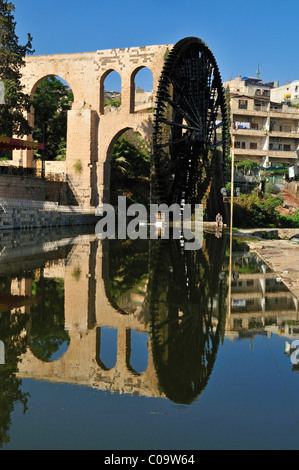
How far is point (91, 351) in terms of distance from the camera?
12.7 feet

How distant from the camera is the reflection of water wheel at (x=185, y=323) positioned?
323cm

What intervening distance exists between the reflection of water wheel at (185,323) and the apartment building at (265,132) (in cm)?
2998

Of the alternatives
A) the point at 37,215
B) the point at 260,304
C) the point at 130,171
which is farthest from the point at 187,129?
the point at 260,304

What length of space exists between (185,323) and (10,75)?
693 inches

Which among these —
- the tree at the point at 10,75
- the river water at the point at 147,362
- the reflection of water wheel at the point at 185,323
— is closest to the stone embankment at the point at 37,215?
the tree at the point at 10,75

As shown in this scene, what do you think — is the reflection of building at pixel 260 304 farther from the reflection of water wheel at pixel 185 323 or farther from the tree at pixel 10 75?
the tree at pixel 10 75

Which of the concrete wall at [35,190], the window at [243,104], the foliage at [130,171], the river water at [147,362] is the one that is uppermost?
the window at [243,104]

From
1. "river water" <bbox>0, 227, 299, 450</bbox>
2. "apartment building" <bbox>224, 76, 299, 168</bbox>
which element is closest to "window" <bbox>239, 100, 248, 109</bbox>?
"apartment building" <bbox>224, 76, 299, 168</bbox>

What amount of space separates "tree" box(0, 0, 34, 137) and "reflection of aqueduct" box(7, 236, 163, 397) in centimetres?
1391

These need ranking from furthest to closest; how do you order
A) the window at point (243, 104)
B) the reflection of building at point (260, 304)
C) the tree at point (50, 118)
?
1. the window at point (243, 104)
2. the tree at point (50, 118)
3. the reflection of building at point (260, 304)

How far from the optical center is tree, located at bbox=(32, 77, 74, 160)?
28.0 m

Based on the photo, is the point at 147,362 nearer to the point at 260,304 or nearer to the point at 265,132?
the point at 260,304

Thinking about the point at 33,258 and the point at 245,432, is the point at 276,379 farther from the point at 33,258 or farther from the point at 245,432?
the point at 33,258
